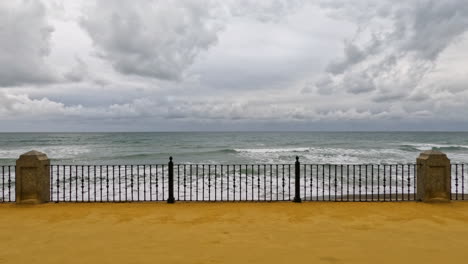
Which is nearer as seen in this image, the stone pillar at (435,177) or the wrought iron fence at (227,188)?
the stone pillar at (435,177)

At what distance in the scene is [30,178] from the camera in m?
8.16

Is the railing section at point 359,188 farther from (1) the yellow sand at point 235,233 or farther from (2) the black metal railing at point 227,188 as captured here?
(1) the yellow sand at point 235,233

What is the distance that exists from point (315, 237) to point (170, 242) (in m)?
2.86

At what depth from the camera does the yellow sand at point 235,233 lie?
486 cm

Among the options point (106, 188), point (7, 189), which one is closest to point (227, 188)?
point (106, 188)

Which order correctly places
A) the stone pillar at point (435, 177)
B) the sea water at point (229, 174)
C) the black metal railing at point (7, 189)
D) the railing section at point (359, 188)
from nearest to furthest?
1. the stone pillar at point (435, 177)
2. the black metal railing at point (7, 189)
3. the railing section at point (359, 188)
4. the sea water at point (229, 174)

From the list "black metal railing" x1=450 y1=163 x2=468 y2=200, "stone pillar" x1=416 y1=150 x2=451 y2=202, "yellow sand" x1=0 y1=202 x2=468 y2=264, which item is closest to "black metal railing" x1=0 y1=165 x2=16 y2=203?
"yellow sand" x1=0 y1=202 x2=468 y2=264

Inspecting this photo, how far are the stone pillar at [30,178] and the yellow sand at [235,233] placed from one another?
350mm

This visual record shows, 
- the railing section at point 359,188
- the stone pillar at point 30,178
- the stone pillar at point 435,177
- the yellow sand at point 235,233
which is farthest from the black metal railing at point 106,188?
the stone pillar at point 435,177

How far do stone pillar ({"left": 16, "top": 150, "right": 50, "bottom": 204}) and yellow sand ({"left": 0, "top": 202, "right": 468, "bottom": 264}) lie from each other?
1.15 feet

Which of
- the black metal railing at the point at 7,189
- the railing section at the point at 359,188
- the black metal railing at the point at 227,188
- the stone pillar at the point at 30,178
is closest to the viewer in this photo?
the stone pillar at the point at 30,178

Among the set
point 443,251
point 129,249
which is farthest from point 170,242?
point 443,251

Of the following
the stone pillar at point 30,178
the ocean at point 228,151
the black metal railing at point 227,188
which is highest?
the stone pillar at point 30,178

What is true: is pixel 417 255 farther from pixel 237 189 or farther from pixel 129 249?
pixel 237 189
